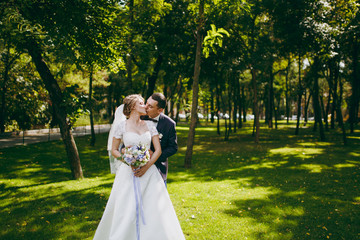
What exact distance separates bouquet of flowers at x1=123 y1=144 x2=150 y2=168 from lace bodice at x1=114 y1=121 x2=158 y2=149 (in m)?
0.16

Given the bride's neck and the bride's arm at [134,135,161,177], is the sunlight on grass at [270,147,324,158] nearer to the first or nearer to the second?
the bride's arm at [134,135,161,177]

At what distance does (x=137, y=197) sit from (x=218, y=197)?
4547 mm

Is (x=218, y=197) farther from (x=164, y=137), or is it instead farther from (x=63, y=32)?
(x=63, y=32)

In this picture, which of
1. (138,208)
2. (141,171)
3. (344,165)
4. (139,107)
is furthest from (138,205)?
(344,165)

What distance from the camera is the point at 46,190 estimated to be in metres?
8.74

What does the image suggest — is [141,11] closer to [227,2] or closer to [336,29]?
[227,2]

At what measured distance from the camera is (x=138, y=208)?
4.03m

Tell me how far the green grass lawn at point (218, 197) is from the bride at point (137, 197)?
1.67 m

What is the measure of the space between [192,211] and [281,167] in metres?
7.18

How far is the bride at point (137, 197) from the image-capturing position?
3.97 metres

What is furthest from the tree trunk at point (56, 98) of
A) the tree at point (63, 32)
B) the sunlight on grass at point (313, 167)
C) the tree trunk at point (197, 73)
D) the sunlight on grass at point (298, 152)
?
the sunlight on grass at point (298, 152)

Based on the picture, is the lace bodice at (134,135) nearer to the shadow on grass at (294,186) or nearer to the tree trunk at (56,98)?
the shadow on grass at (294,186)

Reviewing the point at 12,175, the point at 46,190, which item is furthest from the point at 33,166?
the point at 46,190

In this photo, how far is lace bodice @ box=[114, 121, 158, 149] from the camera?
13.4ft
